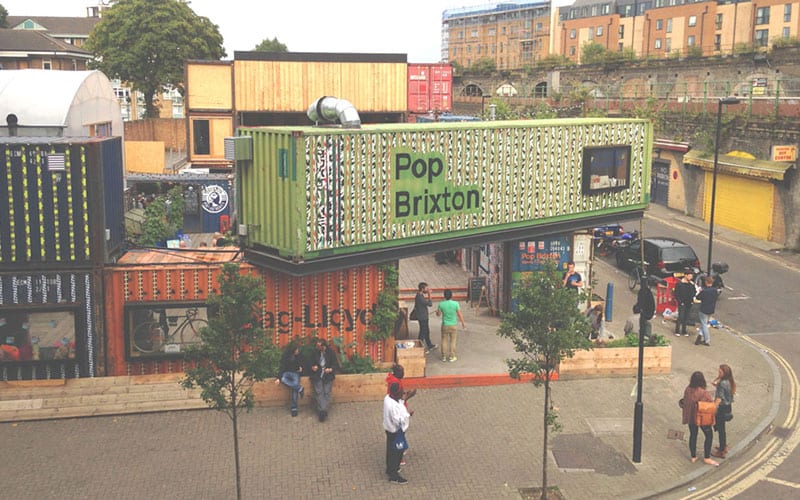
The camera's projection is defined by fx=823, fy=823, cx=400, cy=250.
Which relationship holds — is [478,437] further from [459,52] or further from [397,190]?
[459,52]

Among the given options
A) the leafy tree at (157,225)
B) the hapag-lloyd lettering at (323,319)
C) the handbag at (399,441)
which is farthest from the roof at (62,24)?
the handbag at (399,441)

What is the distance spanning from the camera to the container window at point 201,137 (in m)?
34.4

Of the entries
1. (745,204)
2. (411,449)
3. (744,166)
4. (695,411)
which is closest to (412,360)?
(411,449)

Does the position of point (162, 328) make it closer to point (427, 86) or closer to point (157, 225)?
point (157, 225)

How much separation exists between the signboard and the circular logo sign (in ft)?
72.5

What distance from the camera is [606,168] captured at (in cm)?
2109

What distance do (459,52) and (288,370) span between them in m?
134

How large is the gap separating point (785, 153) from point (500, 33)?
350ft

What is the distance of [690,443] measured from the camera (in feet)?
47.0

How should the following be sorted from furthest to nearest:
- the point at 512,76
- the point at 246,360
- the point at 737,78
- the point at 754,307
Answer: the point at 512,76 < the point at 737,78 < the point at 754,307 < the point at 246,360

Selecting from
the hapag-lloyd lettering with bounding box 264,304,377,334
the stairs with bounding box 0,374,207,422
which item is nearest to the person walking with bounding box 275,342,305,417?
the hapag-lloyd lettering with bounding box 264,304,377,334

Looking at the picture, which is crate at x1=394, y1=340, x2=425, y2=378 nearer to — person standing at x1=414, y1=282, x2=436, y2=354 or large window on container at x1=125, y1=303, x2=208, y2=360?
person standing at x1=414, y1=282, x2=436, y2=354

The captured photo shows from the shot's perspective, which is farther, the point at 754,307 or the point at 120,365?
the point at 754,307

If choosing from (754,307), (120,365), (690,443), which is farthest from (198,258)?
(754,307)
